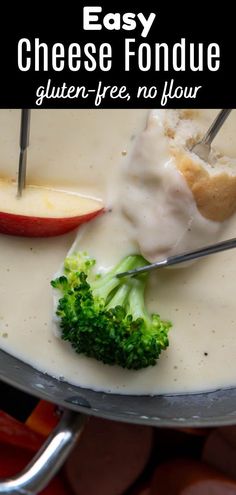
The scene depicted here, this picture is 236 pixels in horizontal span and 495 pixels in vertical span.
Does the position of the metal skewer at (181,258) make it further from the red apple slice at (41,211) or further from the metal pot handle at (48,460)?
the metal pot handle at (48,460)

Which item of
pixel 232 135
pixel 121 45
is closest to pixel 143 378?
pixel 232 135

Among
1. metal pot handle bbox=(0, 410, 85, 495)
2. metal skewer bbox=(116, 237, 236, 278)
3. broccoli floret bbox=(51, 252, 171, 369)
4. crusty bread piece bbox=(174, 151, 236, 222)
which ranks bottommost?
metal pot handle bbox=(0, 410, 85, 495)

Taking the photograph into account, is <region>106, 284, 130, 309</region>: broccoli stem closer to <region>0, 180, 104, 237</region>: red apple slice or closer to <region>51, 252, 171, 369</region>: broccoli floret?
<region>51, 252, 171, 369</region>: broccoli floret

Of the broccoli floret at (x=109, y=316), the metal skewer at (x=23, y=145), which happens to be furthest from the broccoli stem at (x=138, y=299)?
the metal skewer at (x=23, y=145)

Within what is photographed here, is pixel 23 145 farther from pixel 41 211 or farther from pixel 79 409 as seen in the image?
pixel 79 409

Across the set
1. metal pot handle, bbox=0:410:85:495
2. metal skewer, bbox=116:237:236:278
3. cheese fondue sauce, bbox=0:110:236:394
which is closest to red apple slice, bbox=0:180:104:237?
cheese fondue sauce, bbox=0:110:236:394
